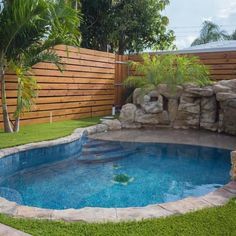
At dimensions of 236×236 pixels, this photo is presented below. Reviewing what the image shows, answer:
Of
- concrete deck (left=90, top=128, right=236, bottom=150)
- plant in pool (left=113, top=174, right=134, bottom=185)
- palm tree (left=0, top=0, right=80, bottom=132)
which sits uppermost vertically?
palm tree (left=0, top=0, right=80, bottom=132)

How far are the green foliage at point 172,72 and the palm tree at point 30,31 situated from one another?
136 inches

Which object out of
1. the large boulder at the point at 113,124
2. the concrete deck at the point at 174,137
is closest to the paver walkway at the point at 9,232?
the concrete deck at the point at 174,137

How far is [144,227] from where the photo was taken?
9.53ft

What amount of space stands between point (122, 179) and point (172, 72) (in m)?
5.22

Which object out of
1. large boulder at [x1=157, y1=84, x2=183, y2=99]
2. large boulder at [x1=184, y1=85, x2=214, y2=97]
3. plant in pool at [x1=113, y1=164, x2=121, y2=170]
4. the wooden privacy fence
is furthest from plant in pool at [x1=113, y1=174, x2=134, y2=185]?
large boulder at [x1=157, y1=84, x2=183, y2=99]

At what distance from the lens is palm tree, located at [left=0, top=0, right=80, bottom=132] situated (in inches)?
245

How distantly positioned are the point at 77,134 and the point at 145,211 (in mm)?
4194

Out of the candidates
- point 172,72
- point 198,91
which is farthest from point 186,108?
point 172,72

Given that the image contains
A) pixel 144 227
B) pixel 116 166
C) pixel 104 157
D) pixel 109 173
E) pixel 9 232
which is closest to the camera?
pixel 9 232

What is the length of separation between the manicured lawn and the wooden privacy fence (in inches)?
24.9

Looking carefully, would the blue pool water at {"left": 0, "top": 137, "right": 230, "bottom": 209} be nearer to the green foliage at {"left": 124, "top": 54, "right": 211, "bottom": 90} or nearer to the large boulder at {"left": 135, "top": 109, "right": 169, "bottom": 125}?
the large boulder at {"left": 135, "top": 109, "right": 169, "bottom": 125}

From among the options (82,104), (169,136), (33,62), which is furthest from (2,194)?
(82,104)

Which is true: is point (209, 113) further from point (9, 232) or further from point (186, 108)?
point (9, 232)

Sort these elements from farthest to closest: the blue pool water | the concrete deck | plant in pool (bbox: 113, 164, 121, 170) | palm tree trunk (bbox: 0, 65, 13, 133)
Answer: the concrete deck → palm tree trunk (bbox: 0, 65, 13, 133) → plant in pool (bbox: 113, 164, 121, 170) → the blue pool water
